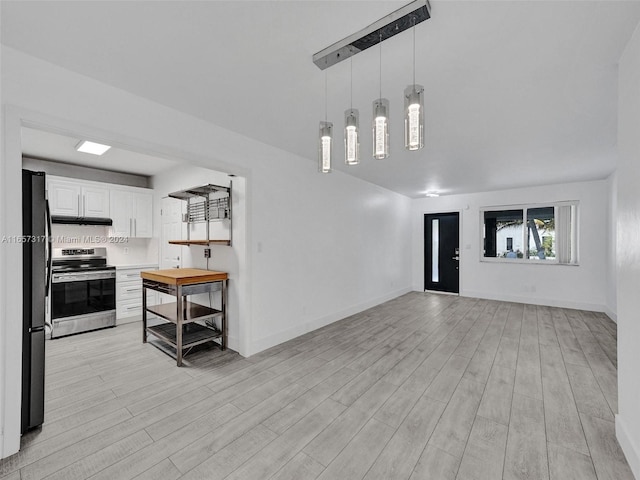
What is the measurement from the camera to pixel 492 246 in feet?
21.7

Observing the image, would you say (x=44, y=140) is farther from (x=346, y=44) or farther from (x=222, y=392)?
(x=346, y=44)

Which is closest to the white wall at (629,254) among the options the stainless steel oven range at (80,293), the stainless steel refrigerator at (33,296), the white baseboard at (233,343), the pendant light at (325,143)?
the pendant light at (325,143)

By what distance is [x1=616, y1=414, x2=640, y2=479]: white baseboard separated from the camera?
5.24 feet

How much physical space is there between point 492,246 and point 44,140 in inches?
320

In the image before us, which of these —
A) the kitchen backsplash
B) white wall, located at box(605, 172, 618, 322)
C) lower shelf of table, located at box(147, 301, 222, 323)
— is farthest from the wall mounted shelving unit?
white wall, located at box(605, 172, 618, 322)

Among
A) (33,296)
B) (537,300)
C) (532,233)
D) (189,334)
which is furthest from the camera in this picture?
(532,233)

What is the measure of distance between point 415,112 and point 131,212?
16.8ft

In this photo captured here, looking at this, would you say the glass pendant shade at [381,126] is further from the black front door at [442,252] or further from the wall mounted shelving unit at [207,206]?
the black front door at [442,252]

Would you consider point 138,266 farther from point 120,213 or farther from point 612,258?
point 612,258

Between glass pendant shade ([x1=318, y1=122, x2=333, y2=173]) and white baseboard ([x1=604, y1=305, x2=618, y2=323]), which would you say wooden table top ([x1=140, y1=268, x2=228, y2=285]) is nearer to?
glass pendant shade ([x1=318, y1=122, x2=333, y2=173])

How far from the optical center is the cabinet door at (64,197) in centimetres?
414

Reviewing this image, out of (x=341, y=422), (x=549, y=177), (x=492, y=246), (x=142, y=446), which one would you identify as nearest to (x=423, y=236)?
(x=492, y=246)

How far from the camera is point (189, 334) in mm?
3434

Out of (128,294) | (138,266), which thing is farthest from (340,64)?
(128,294)
